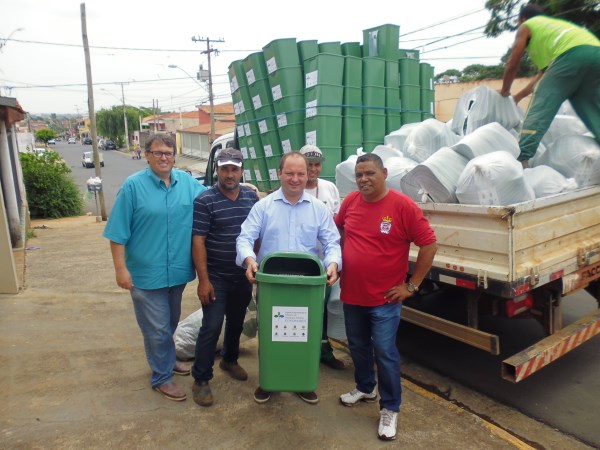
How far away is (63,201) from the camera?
14727 millimetres

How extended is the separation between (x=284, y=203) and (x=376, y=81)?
10.0ft

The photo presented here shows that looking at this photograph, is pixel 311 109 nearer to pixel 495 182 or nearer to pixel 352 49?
pixel 352 49

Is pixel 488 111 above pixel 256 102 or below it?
below

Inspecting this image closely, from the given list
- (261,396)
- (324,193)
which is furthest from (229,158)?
(261,396)

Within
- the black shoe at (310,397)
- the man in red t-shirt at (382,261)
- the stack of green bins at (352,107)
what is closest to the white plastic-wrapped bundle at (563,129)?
the stack of green bins at (352,107)

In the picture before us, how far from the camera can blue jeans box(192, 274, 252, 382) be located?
323cm

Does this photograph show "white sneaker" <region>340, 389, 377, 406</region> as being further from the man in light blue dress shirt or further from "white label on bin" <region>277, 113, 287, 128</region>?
"white label on bin" <region>277, 113, 287, 128</region>

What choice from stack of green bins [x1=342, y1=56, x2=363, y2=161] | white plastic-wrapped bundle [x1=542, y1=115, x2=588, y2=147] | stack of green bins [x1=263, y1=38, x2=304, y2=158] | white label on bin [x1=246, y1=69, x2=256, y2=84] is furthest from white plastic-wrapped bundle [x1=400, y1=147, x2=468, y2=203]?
white label on bin [x1=246, y1=69, x2=256, y2=84]

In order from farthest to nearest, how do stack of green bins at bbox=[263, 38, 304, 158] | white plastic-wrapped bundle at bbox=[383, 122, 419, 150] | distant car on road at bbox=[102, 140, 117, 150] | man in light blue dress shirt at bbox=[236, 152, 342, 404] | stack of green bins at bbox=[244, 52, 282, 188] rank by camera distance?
Answer: distant car on road at bbox=[102, 140, 117, 150], stack of green bins at bbox=[244, 52, 282, 188], stack of green bins at bbox=[263, 38, 304, 158], white plastic-wrapped bundle at bbox=[383, 122, 419, 150], man in light blue dress shirt at bbox=[236, 152, 342, 404]

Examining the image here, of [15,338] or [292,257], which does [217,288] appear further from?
[15,338]

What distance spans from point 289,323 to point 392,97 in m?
3.70

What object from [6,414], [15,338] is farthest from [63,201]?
[6,414]

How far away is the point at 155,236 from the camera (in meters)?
3.18

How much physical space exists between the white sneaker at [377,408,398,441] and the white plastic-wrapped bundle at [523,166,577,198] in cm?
186
